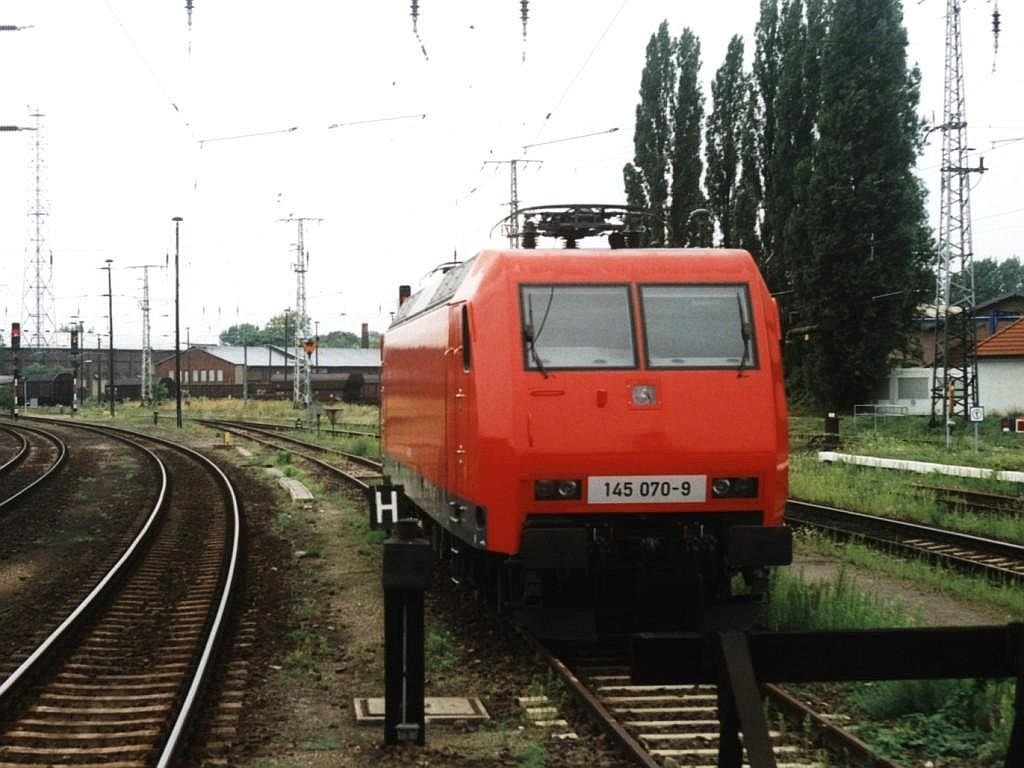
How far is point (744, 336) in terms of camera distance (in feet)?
28.1

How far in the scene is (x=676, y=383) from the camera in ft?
27.3

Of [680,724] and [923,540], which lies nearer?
[680,724]

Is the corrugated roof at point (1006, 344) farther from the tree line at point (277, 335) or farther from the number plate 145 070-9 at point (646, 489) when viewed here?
the tree line at point (277, 335)

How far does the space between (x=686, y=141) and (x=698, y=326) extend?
3924cm

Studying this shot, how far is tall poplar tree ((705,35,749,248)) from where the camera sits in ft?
152

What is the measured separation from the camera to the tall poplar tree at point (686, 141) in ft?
149

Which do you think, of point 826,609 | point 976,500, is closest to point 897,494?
point 976,500

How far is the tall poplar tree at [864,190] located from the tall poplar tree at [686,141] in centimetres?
507

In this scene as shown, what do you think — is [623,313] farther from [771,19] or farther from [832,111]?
[771,19]

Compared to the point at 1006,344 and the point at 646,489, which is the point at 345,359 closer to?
the point at 1006,344

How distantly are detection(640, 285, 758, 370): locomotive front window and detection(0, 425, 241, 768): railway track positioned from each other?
3653mm

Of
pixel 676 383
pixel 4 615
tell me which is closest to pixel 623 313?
pixel 676 383

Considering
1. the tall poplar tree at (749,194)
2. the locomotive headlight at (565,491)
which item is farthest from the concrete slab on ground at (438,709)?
the tall poplar tree at (749,194)

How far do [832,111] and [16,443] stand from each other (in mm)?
28773
